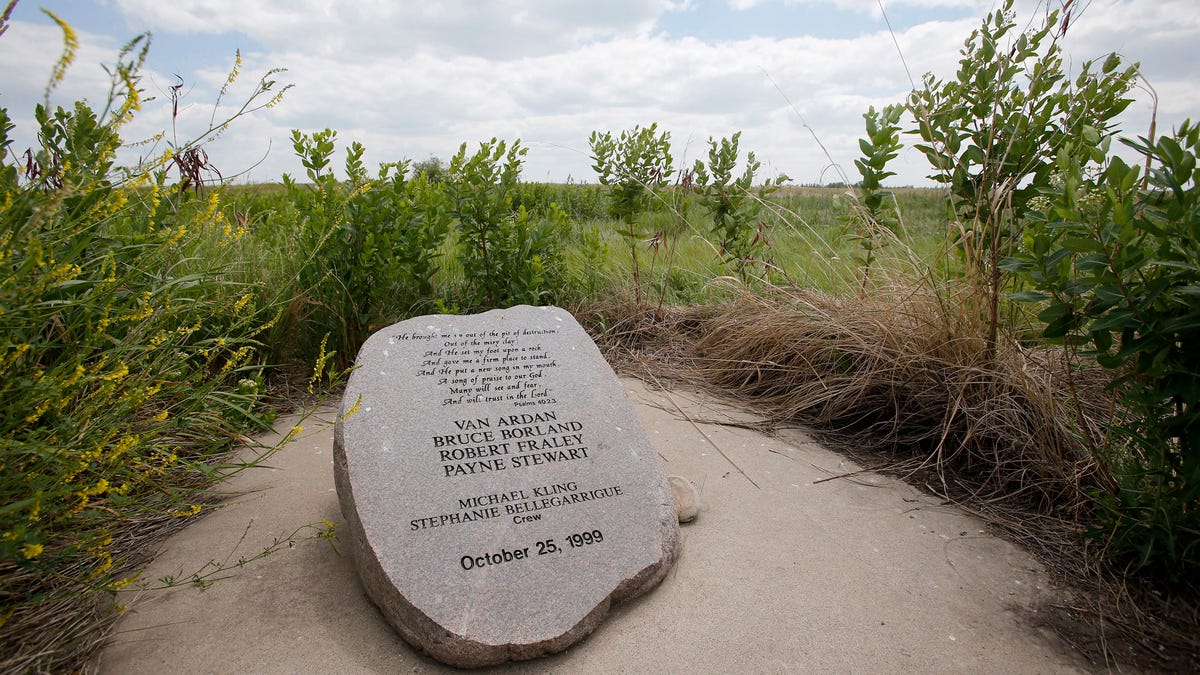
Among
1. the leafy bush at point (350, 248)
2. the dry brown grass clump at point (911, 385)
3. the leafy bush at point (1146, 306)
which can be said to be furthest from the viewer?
the leafy bush at point (350, 248)

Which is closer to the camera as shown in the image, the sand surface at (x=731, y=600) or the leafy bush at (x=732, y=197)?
the sand surface at (x=731, y=600)

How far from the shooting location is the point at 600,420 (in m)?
2.83

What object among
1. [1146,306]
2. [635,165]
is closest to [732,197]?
[635,165]

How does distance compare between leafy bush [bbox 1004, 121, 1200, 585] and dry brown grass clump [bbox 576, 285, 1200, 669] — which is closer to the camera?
leafy bush [bbox 1004, 121, 1200, 585]

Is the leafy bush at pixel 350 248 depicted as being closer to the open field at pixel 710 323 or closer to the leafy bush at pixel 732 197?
the open field at pixel 710 323

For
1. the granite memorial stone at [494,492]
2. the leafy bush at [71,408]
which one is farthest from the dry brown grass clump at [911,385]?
the leafy bush at [71,408]

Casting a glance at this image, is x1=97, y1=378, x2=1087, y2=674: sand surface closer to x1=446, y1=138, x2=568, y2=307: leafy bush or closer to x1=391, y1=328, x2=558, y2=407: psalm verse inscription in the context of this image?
x1=391, y1=328, x2=558, y2=407: psalm verse inscription

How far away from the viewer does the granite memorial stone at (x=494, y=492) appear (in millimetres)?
2096

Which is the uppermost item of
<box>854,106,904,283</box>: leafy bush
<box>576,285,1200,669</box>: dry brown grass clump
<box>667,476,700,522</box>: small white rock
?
<box>854,106,904,283</box>: leafy bush

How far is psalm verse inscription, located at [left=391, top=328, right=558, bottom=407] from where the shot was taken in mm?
2832

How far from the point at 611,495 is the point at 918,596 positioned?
1.08m

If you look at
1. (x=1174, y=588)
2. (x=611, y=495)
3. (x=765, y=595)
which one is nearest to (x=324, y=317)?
(x=611, y=495)

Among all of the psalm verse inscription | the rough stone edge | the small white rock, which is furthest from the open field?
the small white rock

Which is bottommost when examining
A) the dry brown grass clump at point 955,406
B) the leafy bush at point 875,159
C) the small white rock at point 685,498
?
the small white rock at point 685,498
